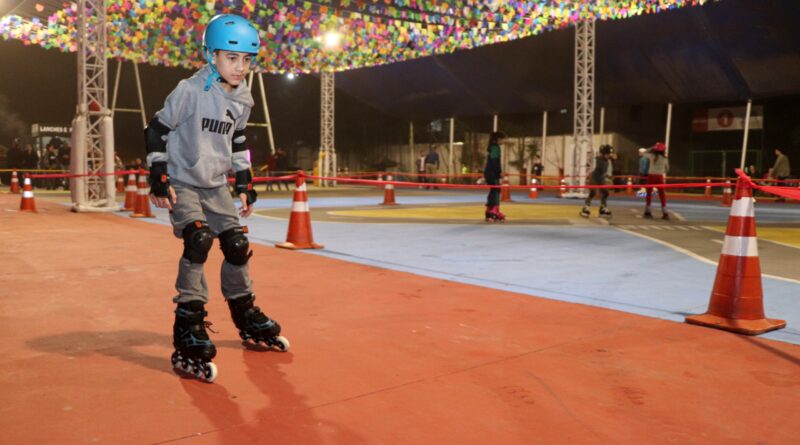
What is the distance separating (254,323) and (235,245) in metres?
0.48

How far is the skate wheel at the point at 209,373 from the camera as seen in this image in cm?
317

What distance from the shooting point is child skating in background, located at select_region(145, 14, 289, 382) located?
3.28m

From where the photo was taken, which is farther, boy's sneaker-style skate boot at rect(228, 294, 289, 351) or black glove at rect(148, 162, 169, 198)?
boy's sneaker-style skate boot at rect(228, 294, 289, 351)

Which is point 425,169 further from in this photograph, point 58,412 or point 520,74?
point 58,412

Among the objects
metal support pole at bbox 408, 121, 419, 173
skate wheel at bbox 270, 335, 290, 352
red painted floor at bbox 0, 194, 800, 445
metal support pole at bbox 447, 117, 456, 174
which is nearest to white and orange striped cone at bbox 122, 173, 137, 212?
red painted floor at bbox 0, 194, 800, 445

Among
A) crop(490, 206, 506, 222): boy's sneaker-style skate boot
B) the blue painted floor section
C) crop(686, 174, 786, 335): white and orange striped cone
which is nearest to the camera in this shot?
crop(686, 174, 786, 335): white and orange striped cone

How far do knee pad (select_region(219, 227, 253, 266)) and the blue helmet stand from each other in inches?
29.5

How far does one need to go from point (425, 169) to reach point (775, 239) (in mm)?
22678

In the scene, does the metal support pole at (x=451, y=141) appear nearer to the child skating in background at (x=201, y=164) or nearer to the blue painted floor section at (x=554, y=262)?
the blue painted floor section at (x=554, y=262)

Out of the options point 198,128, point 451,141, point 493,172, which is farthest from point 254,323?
point 451,141

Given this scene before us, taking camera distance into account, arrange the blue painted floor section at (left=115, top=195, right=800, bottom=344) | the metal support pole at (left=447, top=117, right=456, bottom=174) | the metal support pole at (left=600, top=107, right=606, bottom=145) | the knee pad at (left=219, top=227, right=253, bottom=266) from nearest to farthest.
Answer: the knee pad at (left=219, top=227, right=253, bottom=266)
the blue painted floor section at (left=115, top=195, right=800, bottom=344)
the metal support pole at (left=600, top=107, right=606, bottom=145)
the metal support pole at (left=447, top=117, right=456, bottom=174)

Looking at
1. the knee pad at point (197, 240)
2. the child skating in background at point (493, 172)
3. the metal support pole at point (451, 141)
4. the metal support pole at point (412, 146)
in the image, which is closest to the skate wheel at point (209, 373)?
the knee pad at point (197, 240)

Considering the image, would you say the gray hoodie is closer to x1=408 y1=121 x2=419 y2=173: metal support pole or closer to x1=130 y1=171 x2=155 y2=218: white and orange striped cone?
x1=130 y1=171 x2=155 y2=218: white and orange striped cone

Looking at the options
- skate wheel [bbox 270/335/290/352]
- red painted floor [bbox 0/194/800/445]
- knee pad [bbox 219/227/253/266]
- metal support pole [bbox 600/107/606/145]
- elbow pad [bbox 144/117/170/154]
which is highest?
metal support pole [bbox 600/107/606/145]
